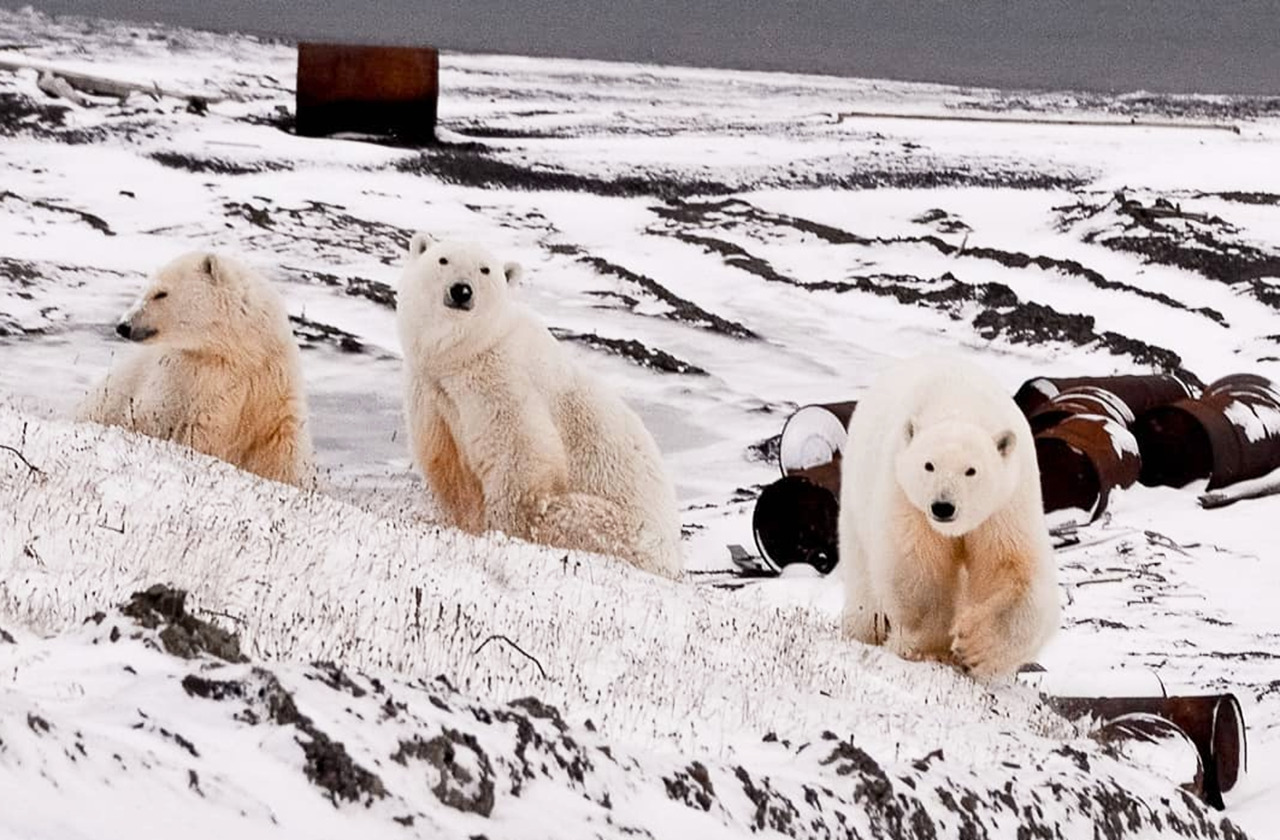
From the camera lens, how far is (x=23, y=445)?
792cm

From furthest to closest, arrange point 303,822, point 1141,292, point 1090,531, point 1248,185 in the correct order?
point 1248,185 → point 1141,292 → point 1090,531 → point 303,822

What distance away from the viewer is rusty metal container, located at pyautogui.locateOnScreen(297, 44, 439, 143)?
3381 centimetres

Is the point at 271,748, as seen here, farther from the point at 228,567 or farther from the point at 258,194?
the point at 258,194

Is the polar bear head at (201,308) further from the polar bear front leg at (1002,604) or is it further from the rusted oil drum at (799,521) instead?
the rusted oil drum at (799,521)

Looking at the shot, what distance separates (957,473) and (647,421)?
38.4ft

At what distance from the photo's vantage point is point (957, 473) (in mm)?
7465

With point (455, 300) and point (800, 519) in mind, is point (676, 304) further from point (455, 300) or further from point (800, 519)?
point (455, 300)

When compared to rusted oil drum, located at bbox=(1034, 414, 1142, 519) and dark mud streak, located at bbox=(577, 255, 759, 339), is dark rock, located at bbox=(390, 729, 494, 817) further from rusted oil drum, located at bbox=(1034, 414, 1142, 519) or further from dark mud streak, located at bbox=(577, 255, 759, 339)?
dark mud streak, located at bbox=(577, 255, 759, 339)

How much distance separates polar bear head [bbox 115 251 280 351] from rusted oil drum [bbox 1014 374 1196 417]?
338 inches

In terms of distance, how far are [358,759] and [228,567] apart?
2556 mm

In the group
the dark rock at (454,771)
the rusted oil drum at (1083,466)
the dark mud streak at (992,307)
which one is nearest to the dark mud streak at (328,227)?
the dark mud streak at (992,307)

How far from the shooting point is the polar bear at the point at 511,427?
30.9 feet

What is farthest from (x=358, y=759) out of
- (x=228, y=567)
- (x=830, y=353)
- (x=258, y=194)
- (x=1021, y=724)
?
(x=258, y=194)

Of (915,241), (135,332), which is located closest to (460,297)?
(135,332)
